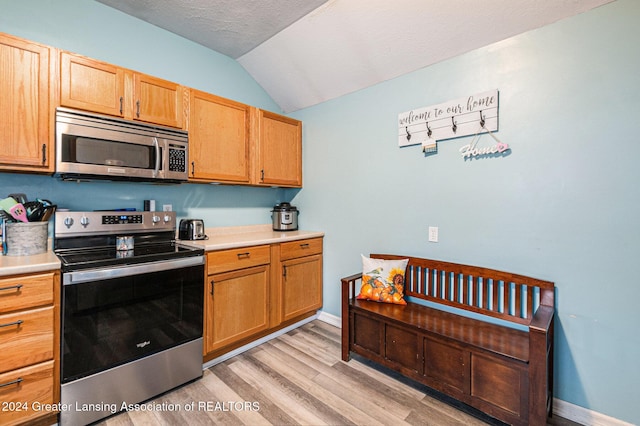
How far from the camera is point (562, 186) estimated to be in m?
1.73

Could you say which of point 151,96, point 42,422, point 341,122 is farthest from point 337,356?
point 151,96

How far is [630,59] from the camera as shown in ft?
5.03

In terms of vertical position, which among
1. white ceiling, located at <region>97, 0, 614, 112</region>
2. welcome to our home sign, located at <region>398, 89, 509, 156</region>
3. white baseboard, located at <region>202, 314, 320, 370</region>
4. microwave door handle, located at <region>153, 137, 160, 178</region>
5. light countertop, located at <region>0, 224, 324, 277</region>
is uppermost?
white ceiling, located at <region>97, 0, 614, 112</region>

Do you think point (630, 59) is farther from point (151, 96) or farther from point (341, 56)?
point (151, 96)

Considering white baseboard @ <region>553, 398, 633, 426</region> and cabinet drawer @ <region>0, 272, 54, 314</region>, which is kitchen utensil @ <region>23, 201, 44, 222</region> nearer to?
cabinet drawer @ <region>0, 272, 54, 314</region>

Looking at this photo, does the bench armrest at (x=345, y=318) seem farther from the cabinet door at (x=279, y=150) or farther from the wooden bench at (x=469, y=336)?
the cabinet door at (x=279, y=150)

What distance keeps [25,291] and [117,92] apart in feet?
4.45

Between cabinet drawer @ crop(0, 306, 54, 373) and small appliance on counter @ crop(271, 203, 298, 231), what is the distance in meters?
1.98

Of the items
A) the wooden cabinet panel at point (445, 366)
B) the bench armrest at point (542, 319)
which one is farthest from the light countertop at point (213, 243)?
the bench armrest at point (542, 319)

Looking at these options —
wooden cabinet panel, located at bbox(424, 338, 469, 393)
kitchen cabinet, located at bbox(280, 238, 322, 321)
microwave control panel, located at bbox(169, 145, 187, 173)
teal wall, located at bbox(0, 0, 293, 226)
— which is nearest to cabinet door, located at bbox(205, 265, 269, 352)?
kitchen cabinet, located at bbox(280, 238, 322, 321)

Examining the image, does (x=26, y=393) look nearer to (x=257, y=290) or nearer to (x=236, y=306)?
(x=236, y=306)

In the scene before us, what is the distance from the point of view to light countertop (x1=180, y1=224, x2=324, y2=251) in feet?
7.32

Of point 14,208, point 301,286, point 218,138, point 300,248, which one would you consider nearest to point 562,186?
point 300,248

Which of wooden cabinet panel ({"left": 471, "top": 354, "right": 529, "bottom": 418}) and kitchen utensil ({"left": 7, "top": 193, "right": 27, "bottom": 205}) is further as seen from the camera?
kitchen utensil ({"left": 7, "top": 193, "right": 27, "bottom": 205})
